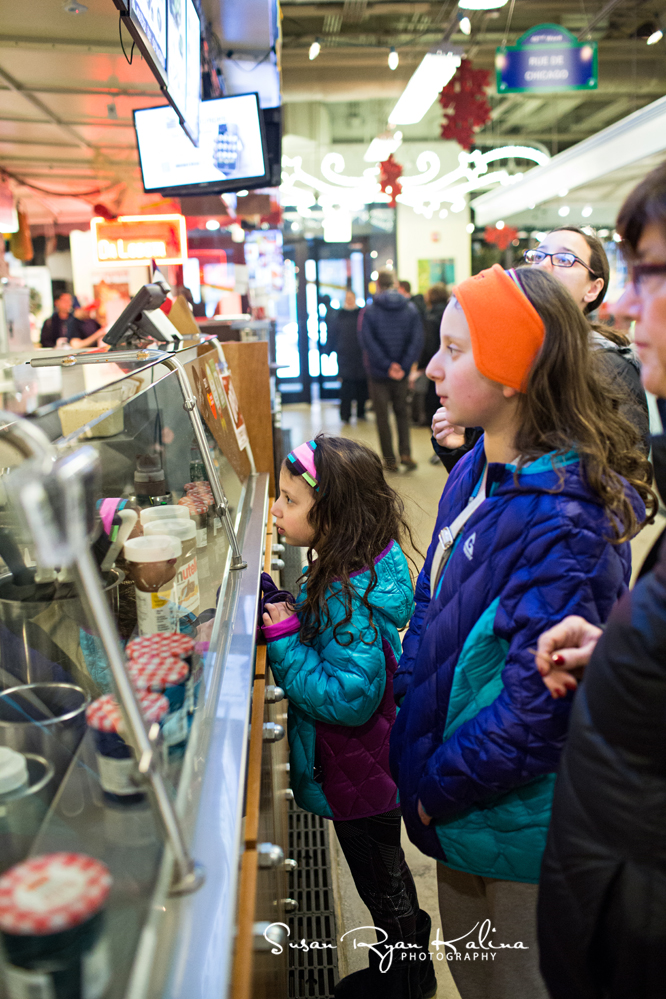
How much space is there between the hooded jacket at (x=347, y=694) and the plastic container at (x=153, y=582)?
0.35 meters

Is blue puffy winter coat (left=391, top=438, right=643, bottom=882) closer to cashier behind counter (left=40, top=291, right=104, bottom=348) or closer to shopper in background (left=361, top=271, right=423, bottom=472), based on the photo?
shopper in background (left=361, top=271, right=423, bottom=472)

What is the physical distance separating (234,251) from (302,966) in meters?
8.97

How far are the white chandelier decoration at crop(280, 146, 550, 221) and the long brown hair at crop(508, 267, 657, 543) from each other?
1209 cm

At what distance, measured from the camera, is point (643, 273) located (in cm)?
91

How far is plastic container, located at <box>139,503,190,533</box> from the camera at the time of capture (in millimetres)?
1596

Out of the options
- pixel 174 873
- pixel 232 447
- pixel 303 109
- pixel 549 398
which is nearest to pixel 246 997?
pixel 174 873

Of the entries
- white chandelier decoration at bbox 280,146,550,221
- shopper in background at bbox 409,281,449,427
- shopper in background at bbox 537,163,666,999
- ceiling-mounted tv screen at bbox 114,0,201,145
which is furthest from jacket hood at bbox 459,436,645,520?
white chandelier decoration at bbox 280,146,550,221

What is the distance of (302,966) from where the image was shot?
211 centimetres

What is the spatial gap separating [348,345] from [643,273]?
10.6 m

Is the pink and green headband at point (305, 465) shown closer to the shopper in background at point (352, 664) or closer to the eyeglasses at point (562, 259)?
the shopper in background at point (352, 664)

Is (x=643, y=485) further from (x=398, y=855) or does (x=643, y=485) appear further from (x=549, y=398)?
(x=398, y=855)

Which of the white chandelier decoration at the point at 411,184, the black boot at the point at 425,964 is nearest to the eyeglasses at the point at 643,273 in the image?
the black boot at the point at 425,964

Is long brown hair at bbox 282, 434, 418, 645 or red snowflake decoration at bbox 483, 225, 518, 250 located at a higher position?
red snowflake decoration at bbox 483, 225, 518, 250

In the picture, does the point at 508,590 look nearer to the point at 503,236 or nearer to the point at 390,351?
the point at 390,351
